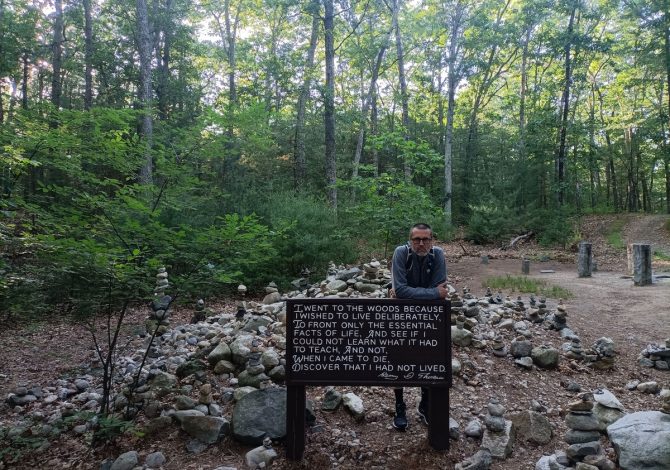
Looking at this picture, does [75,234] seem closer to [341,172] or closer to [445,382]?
[445,382]

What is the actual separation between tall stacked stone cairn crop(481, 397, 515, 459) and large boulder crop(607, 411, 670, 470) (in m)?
0.78

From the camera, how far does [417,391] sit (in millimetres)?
4652

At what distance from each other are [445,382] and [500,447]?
2.81 ft

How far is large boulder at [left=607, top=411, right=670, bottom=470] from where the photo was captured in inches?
121

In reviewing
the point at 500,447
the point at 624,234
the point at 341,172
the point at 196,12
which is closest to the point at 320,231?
the point at 500,447

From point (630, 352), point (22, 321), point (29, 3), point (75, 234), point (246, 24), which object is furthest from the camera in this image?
point (246, 24)

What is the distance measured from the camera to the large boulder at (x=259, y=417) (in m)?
3.58

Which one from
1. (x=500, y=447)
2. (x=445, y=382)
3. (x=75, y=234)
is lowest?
(x=500, y=447)

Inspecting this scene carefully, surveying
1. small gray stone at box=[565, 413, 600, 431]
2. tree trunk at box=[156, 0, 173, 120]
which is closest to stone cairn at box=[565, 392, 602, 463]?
small gray stone at box=[565, 413, 600, 431]

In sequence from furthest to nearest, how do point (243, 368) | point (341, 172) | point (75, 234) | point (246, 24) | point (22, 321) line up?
point (246, 24)
point (341, 172)
point (22, 321)
point (243, 368)
point (75, 234)

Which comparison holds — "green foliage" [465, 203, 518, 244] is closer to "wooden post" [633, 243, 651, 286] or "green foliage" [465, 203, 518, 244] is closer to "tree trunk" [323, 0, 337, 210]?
"tree trunk" [323, 0, 337, 210]

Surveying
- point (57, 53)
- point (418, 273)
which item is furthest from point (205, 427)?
point (57, 53)

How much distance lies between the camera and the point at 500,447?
11.8 feet

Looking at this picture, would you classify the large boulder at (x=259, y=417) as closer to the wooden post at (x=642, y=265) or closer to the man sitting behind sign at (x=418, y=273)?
the man sitting behind sign at (x=418, y=273)
